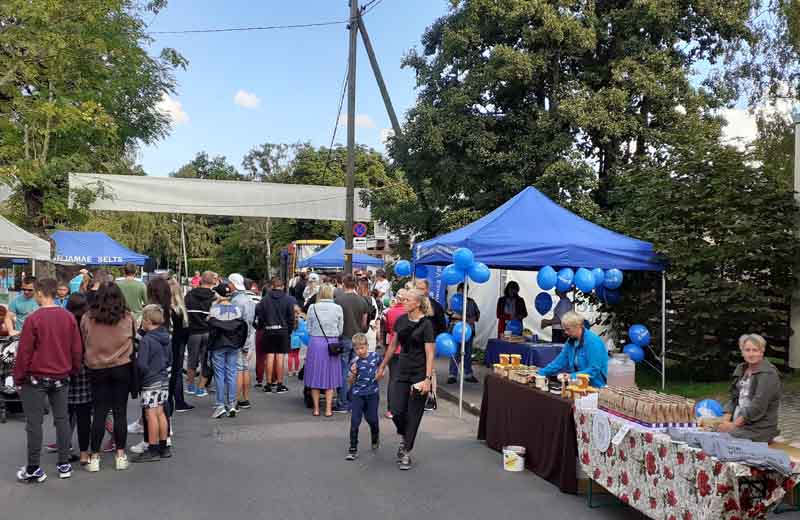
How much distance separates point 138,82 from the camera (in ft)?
63.8

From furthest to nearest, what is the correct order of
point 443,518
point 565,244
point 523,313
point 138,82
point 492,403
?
point 138,82 → point 523,313 → point 565,244 → point 492,403 → point 443,518

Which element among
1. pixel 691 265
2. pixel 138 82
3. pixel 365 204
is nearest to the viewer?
pixel 691 265

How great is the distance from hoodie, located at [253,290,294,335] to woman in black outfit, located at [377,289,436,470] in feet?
13.2

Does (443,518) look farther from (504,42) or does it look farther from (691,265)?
(504,42)

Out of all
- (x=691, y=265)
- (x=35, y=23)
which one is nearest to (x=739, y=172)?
(x=691, y=265)

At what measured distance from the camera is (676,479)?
4617 millimetres

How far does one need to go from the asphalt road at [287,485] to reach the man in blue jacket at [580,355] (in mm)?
1094

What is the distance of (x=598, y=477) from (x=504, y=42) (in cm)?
1318

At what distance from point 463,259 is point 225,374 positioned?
3.41 m

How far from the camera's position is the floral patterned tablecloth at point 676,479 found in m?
4.18

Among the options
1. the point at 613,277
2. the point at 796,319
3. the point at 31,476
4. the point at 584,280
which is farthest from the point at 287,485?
the point at 796,319

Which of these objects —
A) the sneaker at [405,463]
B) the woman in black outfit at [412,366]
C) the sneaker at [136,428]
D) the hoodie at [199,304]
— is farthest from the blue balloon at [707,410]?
the hoodie at [199,304]

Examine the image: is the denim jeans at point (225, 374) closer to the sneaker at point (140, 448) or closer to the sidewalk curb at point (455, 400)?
the sneaker at point (140, 448)

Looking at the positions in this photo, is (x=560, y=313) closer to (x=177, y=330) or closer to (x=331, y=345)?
(x=331, y=345)
